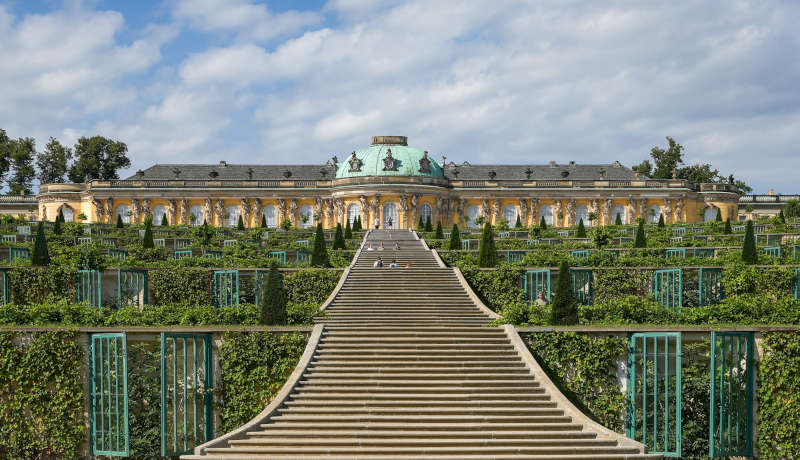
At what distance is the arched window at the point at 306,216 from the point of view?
6775 cm

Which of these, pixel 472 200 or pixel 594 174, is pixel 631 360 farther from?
pixel 594 174

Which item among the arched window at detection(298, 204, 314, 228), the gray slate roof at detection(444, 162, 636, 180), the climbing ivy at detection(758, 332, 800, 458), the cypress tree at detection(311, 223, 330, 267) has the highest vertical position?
the gray slate roof at detection(444, 162, 636, 180)

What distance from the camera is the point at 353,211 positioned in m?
64.7

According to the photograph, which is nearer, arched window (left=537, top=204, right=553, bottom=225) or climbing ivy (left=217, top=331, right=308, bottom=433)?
climbing ivy (left=217, top=331, right=308, bottom=433)

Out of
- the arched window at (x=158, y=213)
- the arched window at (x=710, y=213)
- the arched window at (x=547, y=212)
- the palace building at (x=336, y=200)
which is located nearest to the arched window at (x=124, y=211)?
the palace building at (x=336, y=200)

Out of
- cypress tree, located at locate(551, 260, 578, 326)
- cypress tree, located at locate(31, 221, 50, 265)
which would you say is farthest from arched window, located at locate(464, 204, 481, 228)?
cypress tree, located at locate(551, 260, 578, 326)

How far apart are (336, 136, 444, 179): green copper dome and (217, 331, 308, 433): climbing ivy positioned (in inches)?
1870

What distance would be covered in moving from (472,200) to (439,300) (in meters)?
45.3

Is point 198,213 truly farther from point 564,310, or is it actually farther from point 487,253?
point 564,310

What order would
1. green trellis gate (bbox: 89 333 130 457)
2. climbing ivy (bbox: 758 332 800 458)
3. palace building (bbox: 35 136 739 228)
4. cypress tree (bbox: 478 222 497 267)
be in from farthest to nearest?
palace building (bbox: 35 136 739 228) < cypress tree (bbox: 478 222 497 267) < climbing ivy (bbox: 758 332 800 458) < green trellis gate (bbox: 89 333 130 457)

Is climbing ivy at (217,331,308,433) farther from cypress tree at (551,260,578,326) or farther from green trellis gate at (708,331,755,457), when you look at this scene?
green trellis gate at (708,331,755,457)

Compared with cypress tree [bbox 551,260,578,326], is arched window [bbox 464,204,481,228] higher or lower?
higher

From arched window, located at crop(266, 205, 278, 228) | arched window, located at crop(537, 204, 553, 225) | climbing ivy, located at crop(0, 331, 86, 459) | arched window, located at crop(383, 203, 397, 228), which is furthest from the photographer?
arched window, located at crop(266, 205, 278, 228)

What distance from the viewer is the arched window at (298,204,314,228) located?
222 ft
